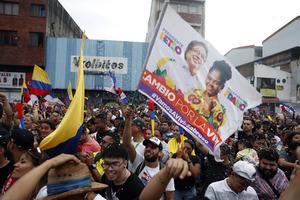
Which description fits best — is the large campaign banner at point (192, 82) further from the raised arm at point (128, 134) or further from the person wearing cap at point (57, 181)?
the person wearing cap at point (57, 181)

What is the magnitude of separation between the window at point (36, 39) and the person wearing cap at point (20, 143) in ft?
108

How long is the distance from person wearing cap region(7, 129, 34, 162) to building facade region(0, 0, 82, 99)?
3236 cm

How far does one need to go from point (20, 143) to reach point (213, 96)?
2.25m

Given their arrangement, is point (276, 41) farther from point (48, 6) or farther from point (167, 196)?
point (167, 196)

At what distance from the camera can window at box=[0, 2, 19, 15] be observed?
35.3 meters

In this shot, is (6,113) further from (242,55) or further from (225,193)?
(242,55)

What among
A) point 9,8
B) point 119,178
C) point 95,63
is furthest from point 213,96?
point 9,8

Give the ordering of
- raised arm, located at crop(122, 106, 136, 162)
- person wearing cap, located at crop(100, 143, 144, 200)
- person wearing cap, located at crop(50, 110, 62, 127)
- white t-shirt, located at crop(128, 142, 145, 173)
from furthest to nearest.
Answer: person wearing cap, located at crop(50, 110, 62, 127)
white t-shirt, located at crop(128, 142, 145, 173)
raised arm, located at crop(122, 106, 136, 162)
person wearing cap, located at crop(100, 143, 144, 200)

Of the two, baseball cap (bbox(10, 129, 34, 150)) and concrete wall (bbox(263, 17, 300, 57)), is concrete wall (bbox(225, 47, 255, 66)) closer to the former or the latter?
concrete wall (bbox(263, 17, 300, 57))

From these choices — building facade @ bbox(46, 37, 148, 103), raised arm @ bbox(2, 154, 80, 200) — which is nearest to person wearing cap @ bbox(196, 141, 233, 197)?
raised arm @ bbox(2, 154, 80, 200)

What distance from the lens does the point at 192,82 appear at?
182 inches

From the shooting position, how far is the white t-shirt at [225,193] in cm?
385

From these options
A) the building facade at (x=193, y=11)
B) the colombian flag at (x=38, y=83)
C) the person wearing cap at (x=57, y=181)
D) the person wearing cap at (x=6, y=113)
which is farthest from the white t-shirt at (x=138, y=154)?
the building facade at (x=193, y=11)

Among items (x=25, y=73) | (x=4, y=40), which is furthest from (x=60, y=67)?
(x=4, y=40)
